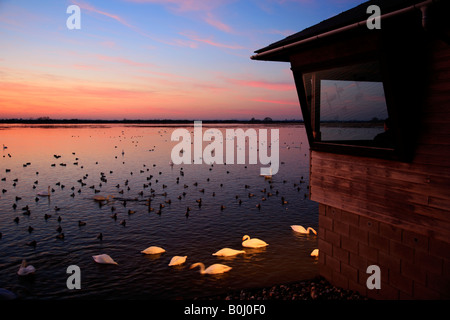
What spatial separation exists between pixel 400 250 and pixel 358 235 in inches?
54.6

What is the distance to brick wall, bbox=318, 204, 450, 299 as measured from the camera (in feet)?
24.0

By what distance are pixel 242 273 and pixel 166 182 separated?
21.8 m

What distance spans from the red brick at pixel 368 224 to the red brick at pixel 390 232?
172mm

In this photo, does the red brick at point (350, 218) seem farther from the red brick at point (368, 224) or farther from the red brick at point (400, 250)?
the red brick at point (400, 250)

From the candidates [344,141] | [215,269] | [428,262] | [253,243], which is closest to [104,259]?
[215,269]

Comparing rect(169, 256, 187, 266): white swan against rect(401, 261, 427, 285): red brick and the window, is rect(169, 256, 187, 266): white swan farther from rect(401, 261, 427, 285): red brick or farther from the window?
rect(401, 261, 427, 285): red brick

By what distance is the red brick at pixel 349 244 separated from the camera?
31.4 ft

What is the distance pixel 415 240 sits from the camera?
25.3 ft

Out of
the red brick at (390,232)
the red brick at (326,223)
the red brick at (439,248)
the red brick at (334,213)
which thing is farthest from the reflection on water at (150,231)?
the red brick at (439,248)

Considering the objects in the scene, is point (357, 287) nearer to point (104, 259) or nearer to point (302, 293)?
point (302, 293)

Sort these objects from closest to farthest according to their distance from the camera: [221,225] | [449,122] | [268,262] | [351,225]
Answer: [449,122]
[351,225]
[268,262]
[221,225]

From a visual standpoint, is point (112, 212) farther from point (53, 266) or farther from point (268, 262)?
point (268, 262)

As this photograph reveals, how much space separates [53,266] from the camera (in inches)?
588
